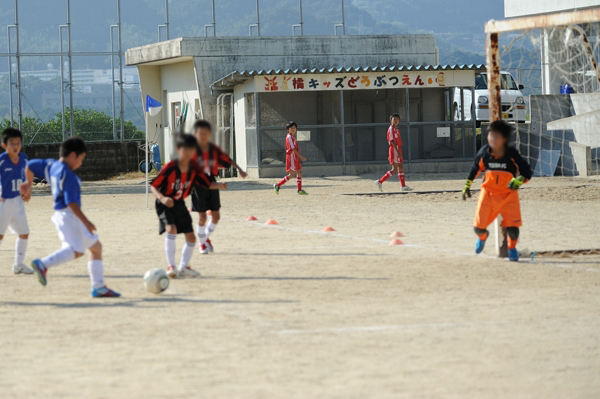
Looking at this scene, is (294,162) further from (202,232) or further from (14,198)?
(14,198)

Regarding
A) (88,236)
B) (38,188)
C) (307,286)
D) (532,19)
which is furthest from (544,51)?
(38,188)

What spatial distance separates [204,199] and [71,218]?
295cm

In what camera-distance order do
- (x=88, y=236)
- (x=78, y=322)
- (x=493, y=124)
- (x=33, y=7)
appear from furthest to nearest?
(x=33, y=7), (x=493, y=124), (x=88, y=236), (x=78, y=322)

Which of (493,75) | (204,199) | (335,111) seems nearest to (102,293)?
(204,199)

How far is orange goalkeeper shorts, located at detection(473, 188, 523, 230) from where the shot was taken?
1062cm

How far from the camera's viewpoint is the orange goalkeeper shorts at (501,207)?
34.9 feet

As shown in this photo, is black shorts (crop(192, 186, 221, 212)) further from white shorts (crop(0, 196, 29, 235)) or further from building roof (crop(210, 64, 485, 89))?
building roof (crop(210, 64, 485, 89))

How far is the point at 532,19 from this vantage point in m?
11.5

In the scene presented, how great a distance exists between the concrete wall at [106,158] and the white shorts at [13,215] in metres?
25.4

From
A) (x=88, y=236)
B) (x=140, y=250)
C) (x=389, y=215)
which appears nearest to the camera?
(x=88, y=236)

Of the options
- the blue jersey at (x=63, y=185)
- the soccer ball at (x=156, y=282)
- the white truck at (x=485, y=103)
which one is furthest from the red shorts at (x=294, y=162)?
the blue jersey at (x=63, y=185)

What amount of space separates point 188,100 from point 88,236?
2689cm

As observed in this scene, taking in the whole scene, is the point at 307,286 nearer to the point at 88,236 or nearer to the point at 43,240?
the point at 88,236

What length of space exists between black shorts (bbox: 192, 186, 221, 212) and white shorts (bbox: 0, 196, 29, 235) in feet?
6.72
